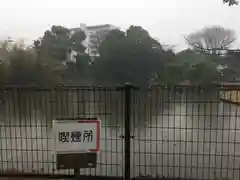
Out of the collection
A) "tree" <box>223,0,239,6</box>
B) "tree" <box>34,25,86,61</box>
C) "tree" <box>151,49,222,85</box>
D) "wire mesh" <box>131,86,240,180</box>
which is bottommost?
"wire mesh" <box>131,86,240,180</box>

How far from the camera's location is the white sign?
2619mm

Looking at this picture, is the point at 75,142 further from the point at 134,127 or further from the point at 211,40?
the point at 211,40

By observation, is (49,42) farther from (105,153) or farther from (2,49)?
(105,153)

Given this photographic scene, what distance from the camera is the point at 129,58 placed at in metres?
4.41

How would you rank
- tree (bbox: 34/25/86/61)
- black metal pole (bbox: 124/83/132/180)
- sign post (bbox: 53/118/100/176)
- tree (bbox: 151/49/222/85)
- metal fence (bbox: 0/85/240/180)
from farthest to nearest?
tree (bbox: 34/25/86/61), tree (bbox: 151/49/222/85), metal fence (bbox: 0/85/240/180), black metal pole (bbox: 124/83/132/180), sign post (bbox: 53/118/100/176)

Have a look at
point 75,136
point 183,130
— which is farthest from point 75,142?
point 183,130

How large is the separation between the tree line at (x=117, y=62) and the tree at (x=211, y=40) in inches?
0.6

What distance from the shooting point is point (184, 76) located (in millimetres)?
3822

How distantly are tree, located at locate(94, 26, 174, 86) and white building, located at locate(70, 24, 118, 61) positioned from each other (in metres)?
0.11

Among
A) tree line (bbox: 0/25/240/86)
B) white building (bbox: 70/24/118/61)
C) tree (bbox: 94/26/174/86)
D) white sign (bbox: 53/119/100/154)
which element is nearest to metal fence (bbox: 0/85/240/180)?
tree line (bbox: 0/25/240/86)

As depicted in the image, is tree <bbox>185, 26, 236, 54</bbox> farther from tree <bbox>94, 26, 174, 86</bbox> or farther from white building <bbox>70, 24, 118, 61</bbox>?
white building <bbox>70, 24, 118, 61</bbox>

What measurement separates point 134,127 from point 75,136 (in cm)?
121

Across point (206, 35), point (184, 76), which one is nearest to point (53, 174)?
point (184, 76)

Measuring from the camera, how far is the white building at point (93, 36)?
458 centimetres
